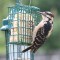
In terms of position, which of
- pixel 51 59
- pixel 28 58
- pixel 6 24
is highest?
pixel 6 24

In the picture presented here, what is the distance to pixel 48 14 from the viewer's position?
24.5ft

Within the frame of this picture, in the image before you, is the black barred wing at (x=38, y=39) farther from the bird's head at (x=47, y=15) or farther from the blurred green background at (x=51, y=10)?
the blurred green background at (x=51, y=10)

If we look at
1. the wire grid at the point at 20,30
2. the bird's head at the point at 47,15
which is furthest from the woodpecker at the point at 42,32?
the wire grid at the point at 20,30

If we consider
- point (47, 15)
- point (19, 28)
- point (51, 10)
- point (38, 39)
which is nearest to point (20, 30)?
point (19, 28)

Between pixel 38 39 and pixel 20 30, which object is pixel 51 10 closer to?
pixel 20 30

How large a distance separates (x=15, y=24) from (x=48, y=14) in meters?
0.54

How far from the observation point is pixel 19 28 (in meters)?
7.61

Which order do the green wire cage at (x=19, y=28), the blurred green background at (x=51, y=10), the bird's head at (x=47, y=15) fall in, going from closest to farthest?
the bird's head at (x=47, y=15) < the green wire cage at (x=19, y=28) < the blurred green background at (x=51, y=10)

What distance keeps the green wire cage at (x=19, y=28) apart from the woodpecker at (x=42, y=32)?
0.43 ft

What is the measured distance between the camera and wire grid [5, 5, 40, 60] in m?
7.61

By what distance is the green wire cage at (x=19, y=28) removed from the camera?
7.61m

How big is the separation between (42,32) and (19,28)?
35cm

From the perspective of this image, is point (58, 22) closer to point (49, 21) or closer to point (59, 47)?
point (59, 47)

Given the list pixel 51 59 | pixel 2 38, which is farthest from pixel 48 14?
pixel 51 59
